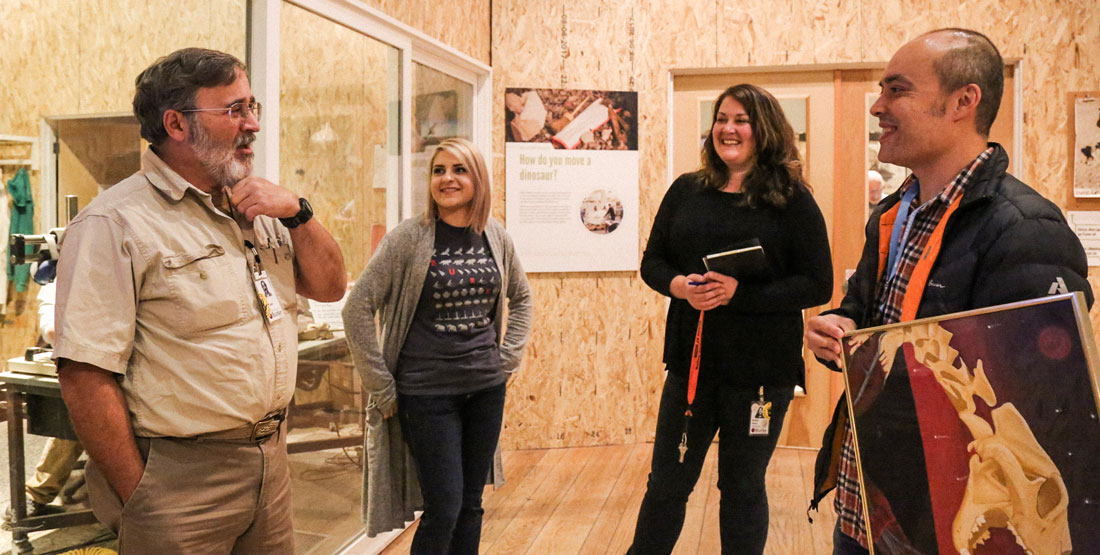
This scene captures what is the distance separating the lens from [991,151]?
57.0 inches

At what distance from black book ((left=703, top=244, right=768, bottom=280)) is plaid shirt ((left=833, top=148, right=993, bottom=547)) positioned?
654 millimetres

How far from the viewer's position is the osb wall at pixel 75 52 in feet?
6.42

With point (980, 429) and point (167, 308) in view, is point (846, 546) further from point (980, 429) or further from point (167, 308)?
point (167, 308)

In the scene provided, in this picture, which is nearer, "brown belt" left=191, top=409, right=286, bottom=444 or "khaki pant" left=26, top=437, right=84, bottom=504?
"brown belt" left=191, top=409, right=286, bottom=444

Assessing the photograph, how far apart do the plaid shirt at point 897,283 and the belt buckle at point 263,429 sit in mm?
1097

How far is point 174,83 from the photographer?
1.54m

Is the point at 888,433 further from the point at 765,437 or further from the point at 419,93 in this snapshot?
the point at 419,93

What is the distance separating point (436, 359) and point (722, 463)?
92 cm

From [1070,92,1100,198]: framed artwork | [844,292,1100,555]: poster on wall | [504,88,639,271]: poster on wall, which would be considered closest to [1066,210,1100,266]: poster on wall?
[1070,92,1100,198]: framed artwork

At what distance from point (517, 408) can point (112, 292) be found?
3470 mm

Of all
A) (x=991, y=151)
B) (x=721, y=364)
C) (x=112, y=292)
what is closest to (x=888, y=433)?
(x=991, y=151)

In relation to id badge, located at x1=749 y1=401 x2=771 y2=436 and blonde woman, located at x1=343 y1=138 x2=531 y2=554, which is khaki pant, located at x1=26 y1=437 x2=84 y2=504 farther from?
id badge, located at x1=749 y1=401 x2=771 y2=436

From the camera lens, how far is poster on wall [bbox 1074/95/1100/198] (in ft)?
14.3

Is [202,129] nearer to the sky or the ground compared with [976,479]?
nearer to the sky
